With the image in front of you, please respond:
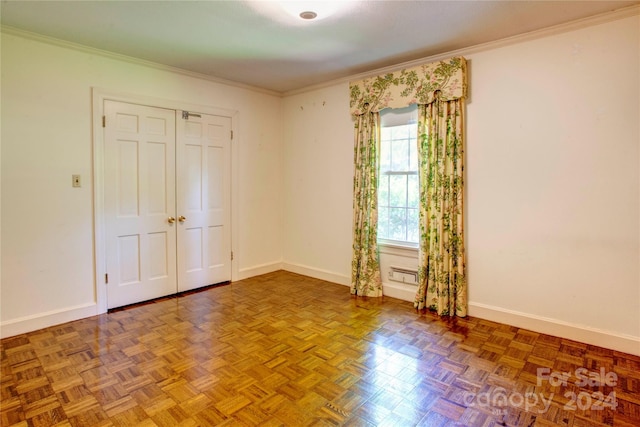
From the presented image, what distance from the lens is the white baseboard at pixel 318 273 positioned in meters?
4.60

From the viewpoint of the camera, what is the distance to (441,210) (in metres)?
3.54

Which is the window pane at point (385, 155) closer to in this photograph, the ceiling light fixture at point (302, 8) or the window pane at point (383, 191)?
the window pane at point (383, 191)

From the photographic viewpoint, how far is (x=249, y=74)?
14.0 ft

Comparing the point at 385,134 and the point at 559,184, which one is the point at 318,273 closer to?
the point at 385,134

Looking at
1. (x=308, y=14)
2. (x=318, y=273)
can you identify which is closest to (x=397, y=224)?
(x=318, y=273)

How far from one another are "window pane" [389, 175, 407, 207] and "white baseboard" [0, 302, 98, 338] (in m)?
3.31

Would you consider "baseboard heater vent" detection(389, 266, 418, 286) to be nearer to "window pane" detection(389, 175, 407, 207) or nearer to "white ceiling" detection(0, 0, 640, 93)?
"window pane" detection(389, 175, 407, 207)

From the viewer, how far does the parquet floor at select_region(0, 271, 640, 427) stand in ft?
6.65

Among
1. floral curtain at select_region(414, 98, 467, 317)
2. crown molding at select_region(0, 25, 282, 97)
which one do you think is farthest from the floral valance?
crown molding at select_region(0, 25, 282, 97)

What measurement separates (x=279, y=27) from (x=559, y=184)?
8.80 ft

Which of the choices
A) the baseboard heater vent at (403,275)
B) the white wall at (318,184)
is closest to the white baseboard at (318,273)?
the white wall at (318,184)

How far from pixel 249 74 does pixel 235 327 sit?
291cm

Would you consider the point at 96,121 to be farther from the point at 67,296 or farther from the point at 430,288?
the point at 430,288

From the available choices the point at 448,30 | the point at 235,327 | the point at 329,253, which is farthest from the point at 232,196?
the point at 448,30
